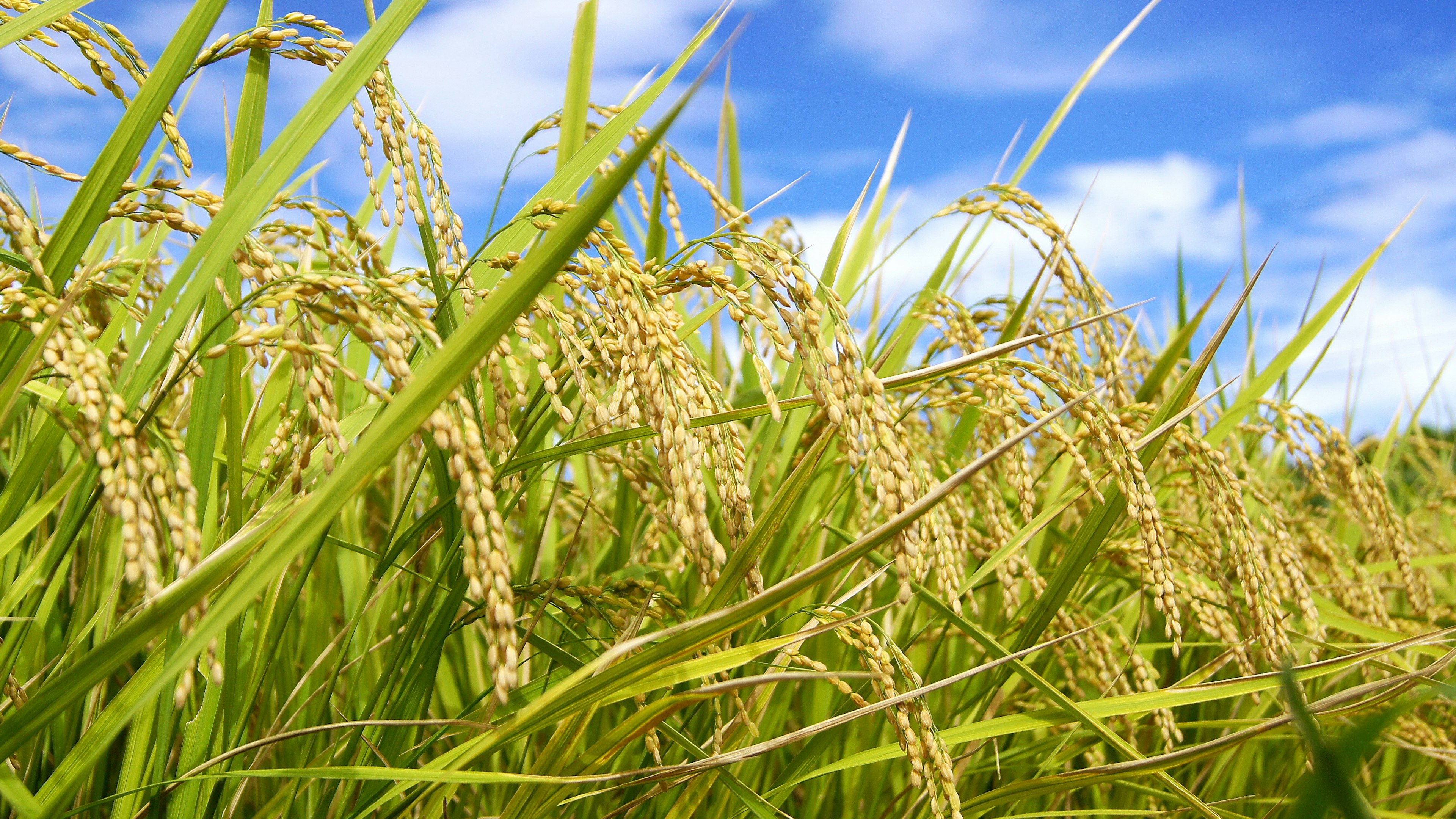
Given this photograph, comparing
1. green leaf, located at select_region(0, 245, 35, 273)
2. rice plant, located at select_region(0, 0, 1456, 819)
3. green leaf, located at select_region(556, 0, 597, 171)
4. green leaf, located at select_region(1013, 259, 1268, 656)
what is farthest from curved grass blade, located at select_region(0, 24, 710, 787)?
green leaf, located at select_region(1013, 259, 1268, 656)

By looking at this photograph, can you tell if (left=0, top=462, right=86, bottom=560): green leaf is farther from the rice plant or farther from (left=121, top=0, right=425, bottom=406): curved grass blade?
(left=121, top=0, right=425, bottom=406): curved grass blade

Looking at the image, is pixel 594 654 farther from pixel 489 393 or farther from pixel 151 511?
pixel 151 511

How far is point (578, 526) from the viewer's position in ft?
5.22

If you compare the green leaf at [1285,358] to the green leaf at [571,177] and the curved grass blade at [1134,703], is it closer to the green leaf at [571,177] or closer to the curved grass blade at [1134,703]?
the curved grass blade at [1134,703]

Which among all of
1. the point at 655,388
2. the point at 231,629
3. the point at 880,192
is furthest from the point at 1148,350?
the point at 231,629

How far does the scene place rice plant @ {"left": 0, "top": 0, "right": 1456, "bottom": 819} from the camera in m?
0.85

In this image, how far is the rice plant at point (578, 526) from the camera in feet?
2.80

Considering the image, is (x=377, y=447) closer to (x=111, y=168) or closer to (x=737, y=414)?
(x=737, y=414)

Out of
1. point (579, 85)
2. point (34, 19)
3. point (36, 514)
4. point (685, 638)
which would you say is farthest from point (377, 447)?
point (579, 85)

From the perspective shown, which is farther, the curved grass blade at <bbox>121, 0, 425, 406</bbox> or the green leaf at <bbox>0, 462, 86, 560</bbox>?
the green leaf at <bbox>0, 462, 86, 560</bbox>

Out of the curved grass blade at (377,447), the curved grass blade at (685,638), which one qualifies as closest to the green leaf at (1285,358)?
the curved grass blade at (685,638)

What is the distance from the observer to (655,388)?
89 cm

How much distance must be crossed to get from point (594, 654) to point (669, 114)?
3.73ft

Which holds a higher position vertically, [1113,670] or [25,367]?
[25,367]
